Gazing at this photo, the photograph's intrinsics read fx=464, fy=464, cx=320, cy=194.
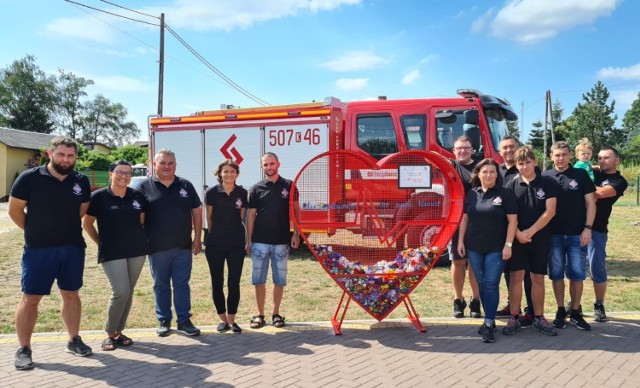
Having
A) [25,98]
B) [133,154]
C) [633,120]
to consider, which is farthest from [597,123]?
[25,98]

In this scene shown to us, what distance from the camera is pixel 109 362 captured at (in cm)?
390

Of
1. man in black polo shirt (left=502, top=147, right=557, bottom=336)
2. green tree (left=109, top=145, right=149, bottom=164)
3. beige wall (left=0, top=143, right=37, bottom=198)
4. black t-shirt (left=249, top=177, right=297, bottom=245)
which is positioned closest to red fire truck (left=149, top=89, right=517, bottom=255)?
man in black polo shirt (left=502, top=147, right=557, bottom=336)

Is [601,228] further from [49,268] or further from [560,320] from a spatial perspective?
[49,268]

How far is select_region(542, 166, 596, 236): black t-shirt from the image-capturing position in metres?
4.53

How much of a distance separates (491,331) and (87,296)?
510 centimetres

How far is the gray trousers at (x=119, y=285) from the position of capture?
415cm

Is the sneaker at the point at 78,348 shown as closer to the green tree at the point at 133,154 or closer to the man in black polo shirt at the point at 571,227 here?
the man in black polo shirt at the point at 571,227

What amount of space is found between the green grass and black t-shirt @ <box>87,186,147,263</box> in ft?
3.90

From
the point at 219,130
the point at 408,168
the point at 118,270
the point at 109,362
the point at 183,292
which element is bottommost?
the point at 109,362

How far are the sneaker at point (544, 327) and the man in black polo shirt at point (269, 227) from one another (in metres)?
2.50

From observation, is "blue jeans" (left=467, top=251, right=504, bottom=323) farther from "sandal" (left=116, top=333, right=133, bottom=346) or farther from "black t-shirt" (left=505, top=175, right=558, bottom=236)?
"sandal" (left=116, top=333, right=133, bottom=346)

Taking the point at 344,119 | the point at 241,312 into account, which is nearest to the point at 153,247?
the point at 241,312

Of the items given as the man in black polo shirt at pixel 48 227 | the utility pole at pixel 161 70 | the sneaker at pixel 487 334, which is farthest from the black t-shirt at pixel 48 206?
the utility pole at pixel 161 70

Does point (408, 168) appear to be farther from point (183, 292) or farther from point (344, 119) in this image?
point (344, 119)
